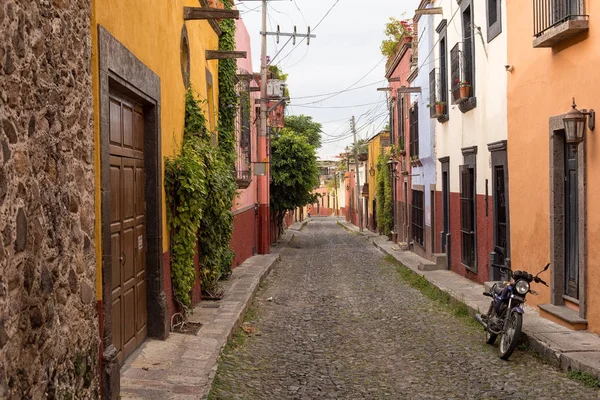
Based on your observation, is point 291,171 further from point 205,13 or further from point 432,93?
point 205,13

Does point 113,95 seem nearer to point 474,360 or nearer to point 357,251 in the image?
point 474,360

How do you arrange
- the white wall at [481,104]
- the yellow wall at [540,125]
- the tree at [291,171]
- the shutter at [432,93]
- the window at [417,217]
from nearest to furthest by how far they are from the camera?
the yellow wall at [540,125], the white wall at [481,104], the shutter at [432,93], the window at [417,217], the tree at [291,171]

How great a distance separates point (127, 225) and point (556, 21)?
544 cm

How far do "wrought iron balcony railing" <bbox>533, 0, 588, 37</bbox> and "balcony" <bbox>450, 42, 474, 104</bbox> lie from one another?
4624mm

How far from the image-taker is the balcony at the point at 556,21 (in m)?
8.08

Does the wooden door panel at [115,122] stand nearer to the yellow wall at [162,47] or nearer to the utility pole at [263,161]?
the yellow wall at [162,47]

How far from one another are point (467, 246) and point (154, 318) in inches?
324

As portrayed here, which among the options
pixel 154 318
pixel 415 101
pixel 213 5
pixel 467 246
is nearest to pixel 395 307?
pixel 467 246

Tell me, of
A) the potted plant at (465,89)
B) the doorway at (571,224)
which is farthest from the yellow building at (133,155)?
the potted plant at (465,89)

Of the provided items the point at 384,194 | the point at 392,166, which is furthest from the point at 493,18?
the point at 384,194

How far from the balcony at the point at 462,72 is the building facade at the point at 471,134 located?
0.02m

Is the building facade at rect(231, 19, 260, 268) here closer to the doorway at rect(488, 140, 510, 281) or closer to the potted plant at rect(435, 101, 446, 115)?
the potted plant at rect(435, 101, 446, 115)

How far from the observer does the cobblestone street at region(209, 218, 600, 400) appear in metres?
6.45

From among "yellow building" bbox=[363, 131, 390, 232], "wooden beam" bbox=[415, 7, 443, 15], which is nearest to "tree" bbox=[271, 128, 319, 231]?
"yellow building" bbox=[363, 131, 390, 232]
